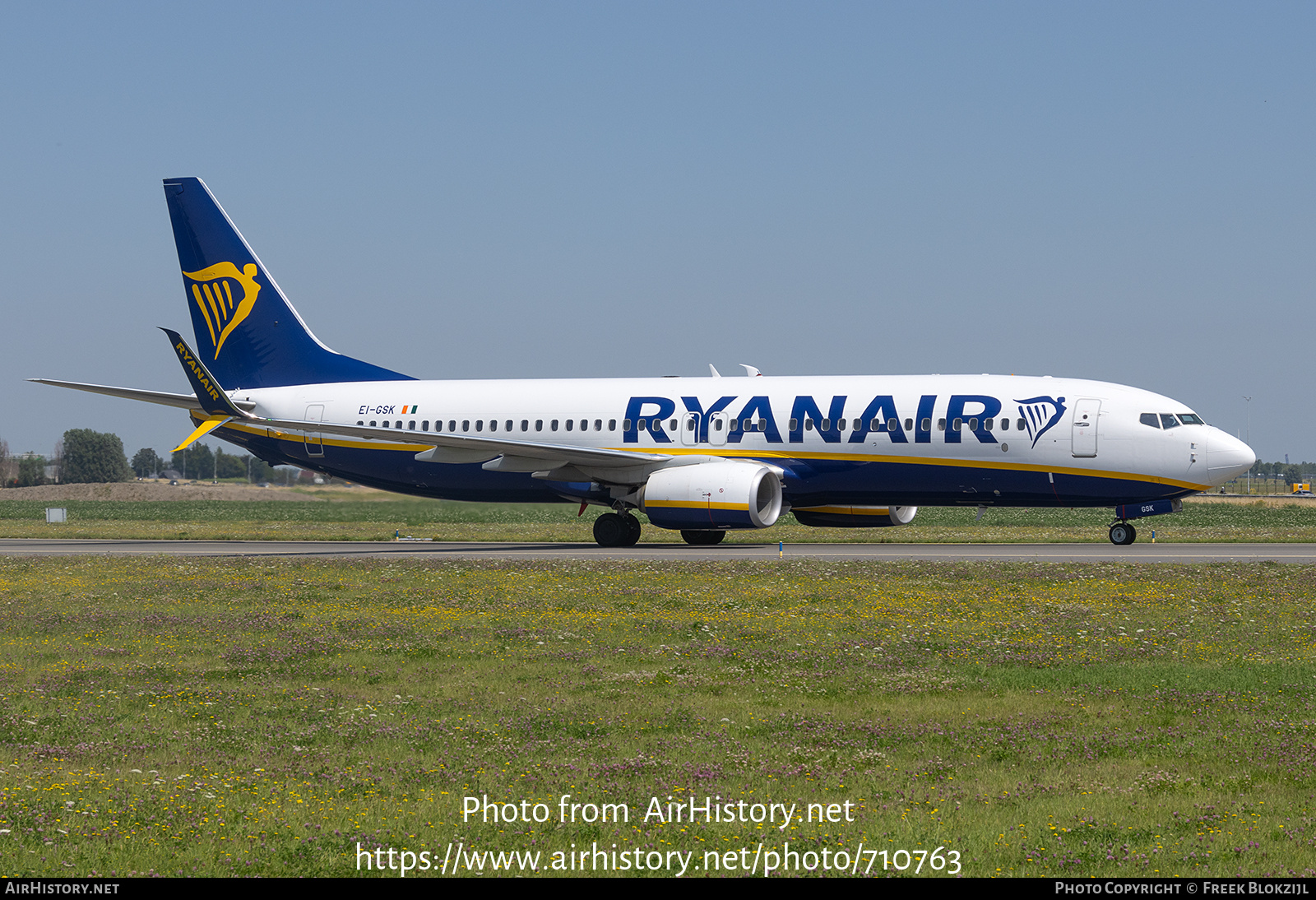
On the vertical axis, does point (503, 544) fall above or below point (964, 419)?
below

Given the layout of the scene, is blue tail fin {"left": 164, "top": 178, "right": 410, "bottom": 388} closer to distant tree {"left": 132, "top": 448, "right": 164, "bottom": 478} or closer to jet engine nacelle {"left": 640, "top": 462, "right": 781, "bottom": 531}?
jet engine nacelle {"left": 640, "top": 462, "right": 781, "bottom": 531}

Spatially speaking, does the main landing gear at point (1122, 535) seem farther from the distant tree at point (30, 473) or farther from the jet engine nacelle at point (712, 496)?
the distant tree at point (30, 473)

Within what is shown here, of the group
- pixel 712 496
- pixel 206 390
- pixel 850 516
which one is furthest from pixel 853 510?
pixel 206 390

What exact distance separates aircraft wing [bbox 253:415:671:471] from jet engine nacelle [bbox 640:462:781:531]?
3.60 feet

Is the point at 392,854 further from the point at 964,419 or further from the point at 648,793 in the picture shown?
the point at 964,419

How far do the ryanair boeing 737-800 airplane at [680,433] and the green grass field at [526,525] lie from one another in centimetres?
346

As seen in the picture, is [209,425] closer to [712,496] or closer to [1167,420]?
[712,496]

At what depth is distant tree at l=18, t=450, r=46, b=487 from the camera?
112875 mm

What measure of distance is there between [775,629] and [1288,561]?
46.6 feet

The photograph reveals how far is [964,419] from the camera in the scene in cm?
3058

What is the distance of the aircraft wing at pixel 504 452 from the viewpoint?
31844 millimetres

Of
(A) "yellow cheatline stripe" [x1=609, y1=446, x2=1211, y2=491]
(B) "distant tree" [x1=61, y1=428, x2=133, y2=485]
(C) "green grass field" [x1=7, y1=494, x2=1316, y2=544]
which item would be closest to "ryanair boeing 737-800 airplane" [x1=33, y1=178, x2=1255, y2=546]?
(A) "yellow cheatline stripe" [x1=609, y1=446, x2=1211, y2=491]

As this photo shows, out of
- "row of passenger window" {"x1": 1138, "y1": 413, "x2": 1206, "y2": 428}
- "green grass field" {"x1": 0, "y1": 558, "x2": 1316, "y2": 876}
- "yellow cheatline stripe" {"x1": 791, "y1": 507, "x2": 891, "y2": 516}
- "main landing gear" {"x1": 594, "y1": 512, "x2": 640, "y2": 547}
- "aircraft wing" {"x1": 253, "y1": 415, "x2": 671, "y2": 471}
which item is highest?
"row of passenger window" {"x1": 1138, "y1": 413, "x2": 1206, "y2": 428}
